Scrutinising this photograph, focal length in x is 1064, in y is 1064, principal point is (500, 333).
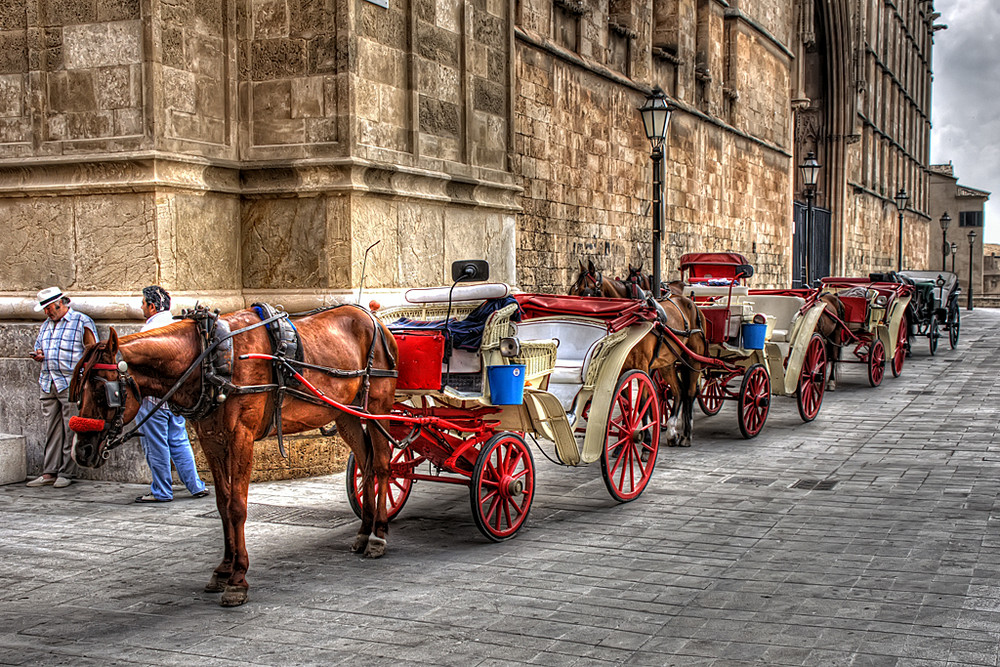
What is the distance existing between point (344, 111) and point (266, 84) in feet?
2.46

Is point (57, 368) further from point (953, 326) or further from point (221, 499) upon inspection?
point (953, 326)

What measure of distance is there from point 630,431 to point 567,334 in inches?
44.2

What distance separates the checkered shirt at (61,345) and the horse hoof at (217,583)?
10.3ft

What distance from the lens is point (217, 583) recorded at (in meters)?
5.16

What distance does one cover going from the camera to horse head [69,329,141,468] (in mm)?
4648

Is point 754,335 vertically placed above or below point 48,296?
below

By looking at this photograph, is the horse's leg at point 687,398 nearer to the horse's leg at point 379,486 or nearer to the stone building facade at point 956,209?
the horse's leg at point 379,486

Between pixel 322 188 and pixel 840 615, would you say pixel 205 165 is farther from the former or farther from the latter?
pixel 840 615

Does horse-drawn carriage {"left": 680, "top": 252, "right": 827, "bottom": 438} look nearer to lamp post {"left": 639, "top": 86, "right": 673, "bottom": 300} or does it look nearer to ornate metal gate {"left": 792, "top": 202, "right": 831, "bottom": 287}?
lamp post {"left": 639, "top": 86, "right": 673, "bottom": 300}

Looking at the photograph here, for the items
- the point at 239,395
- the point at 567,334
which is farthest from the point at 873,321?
the point at 239,395

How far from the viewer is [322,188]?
8727 mm

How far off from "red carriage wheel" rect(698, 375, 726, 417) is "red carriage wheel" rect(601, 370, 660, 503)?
3406mm

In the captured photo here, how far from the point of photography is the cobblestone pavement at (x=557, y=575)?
434cm

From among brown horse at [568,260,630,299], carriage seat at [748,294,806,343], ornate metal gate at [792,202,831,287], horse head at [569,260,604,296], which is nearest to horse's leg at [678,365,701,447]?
brown horse at [568,260,630,299]
